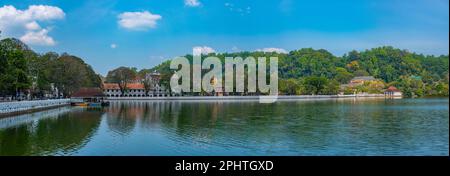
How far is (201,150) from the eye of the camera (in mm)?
17578

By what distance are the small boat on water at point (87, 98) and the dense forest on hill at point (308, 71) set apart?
3.99 m

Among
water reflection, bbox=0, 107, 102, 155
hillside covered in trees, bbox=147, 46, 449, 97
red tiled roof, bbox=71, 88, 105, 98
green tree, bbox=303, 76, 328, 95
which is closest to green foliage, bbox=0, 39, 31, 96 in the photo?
water reflection, bbox=0, 107, 102, 155

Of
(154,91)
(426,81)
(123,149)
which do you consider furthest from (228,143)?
(426,81)

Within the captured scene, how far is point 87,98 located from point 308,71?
9418 centimetres

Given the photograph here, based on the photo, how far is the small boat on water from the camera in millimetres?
53219

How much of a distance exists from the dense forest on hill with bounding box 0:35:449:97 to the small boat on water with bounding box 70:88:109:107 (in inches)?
157

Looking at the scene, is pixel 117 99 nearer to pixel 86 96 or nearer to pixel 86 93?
pixel 86 93

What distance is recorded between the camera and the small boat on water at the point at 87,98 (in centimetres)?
5322

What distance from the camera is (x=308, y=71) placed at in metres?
139

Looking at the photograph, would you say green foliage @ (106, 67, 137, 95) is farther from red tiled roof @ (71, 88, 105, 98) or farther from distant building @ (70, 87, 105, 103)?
red tiled roof @ (71, 88, 105, 98)

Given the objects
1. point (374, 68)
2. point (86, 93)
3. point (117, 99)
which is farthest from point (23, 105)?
point (374, 68)

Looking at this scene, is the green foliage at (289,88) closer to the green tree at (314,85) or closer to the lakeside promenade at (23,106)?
the green tree at (314,85)
